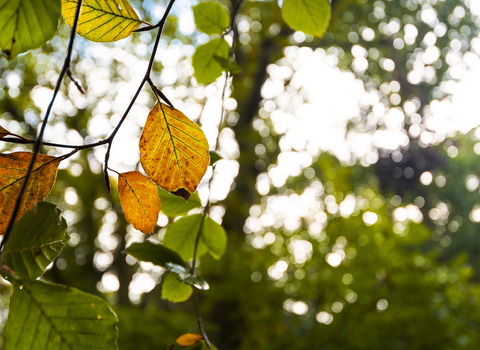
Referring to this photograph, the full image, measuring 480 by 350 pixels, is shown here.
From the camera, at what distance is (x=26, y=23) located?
19 centimetres

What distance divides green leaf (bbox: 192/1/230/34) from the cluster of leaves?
0.08 meters

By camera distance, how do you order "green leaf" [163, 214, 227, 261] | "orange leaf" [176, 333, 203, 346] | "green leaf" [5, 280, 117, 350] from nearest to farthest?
"green leaf" [5, 280, 117, 350] → "orange leaf" [176, 333, 203, 346] → "green leaf" [163, 214, 227, 261]

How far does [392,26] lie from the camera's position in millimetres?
4137

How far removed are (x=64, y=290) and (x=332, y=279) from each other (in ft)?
6.28

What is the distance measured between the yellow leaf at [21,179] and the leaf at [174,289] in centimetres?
17

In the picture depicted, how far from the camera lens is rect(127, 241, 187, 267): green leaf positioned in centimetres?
29

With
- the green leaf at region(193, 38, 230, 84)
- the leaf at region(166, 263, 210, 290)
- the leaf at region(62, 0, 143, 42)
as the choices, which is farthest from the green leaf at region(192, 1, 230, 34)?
the leaf at region(166, 263, 210, 290)

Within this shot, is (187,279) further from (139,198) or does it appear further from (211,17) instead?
(211,17)

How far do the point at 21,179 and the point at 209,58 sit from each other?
287mm

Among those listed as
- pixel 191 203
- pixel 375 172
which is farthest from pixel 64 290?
pixel 375 172

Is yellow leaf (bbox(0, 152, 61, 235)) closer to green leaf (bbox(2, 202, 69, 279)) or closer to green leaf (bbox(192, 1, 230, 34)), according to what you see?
green leaf (bbox(2, 202, 69, 279))

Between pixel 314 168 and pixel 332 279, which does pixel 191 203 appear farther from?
pixel 314 168

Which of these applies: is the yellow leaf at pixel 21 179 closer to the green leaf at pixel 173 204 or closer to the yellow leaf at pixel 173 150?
the yellow leaf at pixel 173 150

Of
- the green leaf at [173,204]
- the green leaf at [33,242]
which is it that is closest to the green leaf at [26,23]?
the green leaf at [33,242]
